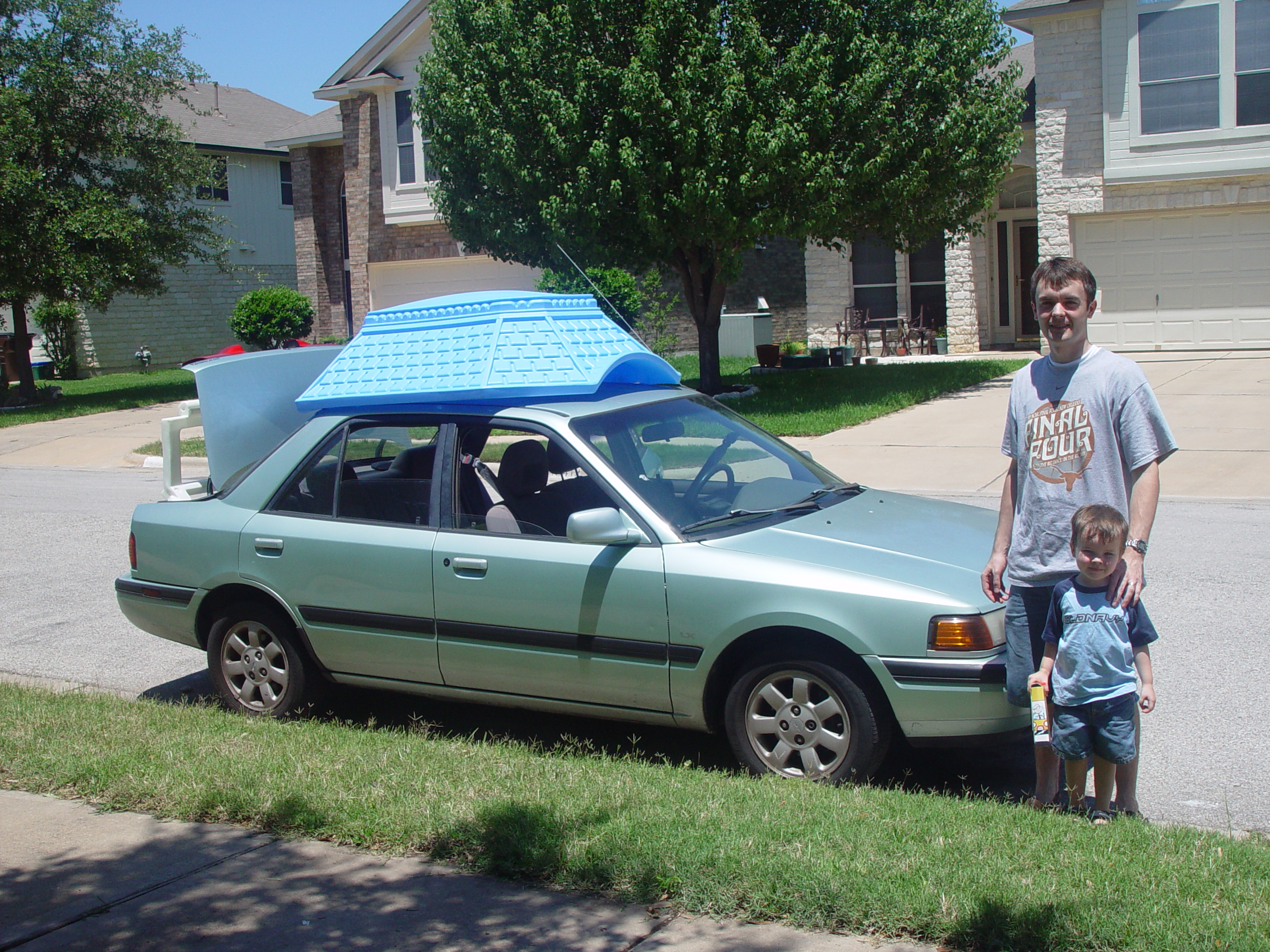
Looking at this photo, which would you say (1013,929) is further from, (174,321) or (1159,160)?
(174,321)

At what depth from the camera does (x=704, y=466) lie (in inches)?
216

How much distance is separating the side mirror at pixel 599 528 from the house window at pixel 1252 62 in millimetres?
20238

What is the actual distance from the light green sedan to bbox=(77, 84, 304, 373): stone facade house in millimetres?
31146

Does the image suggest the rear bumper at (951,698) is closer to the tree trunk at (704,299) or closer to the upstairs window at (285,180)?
the tree trunk at (704,299)

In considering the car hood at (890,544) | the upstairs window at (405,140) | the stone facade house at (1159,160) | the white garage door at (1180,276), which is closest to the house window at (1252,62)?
the stone facade house at (1159,160)

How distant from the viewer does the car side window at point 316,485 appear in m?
5.50

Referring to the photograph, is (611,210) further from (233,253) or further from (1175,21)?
(233,253)

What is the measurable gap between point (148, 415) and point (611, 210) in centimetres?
1028

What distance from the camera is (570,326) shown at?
566 centimetres

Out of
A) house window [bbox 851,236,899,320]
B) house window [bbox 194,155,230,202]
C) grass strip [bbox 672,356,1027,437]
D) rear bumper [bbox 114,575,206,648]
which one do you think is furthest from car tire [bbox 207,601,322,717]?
house window [bbox 194,155,230,202]

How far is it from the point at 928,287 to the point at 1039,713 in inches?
912

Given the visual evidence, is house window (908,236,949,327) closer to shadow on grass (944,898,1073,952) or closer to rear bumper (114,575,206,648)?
rear bumper (114,575,206,648)

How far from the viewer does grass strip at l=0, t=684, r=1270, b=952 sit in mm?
3223

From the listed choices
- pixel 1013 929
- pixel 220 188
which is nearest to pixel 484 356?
pixel 1013 929
